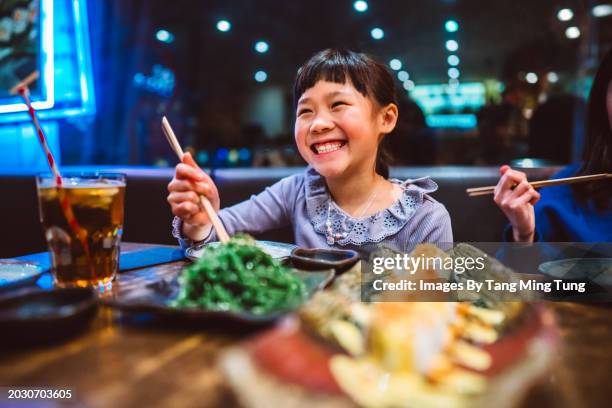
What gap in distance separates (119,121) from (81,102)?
133cm

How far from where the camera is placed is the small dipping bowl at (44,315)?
0.55 metres

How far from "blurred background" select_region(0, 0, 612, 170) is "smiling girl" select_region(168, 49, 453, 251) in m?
1.49

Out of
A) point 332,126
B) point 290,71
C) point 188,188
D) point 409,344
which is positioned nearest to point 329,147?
point 332,126

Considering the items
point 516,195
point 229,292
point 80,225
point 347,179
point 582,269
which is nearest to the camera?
point 229,292

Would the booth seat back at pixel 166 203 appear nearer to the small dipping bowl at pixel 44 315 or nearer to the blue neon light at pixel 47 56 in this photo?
the blue neon light at pixel 47 56

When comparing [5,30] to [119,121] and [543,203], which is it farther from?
[543,203]

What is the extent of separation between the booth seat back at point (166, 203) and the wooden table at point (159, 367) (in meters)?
1.43

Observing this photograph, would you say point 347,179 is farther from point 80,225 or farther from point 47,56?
point 47,56

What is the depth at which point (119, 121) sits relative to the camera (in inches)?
163

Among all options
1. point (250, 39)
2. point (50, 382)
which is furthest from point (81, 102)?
point (50, 382)

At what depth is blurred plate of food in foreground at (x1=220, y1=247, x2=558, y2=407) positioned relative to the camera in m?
0.44

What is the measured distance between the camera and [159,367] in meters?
0.52

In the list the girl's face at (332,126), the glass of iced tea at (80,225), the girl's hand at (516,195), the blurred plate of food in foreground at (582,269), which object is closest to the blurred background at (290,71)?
the girl's face at (332,126)

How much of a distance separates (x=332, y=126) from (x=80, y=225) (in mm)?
805
